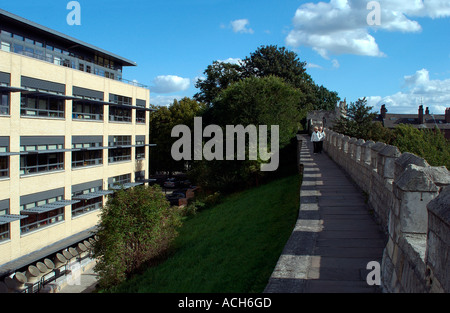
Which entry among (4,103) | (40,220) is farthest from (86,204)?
(4,103)

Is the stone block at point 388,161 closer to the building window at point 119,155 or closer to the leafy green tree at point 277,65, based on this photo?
the building window at point 119,155

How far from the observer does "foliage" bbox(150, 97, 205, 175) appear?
5088 centimetres

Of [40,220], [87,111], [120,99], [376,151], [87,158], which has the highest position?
[120,99]

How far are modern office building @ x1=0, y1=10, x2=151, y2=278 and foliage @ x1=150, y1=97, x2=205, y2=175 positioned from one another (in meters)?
13.2

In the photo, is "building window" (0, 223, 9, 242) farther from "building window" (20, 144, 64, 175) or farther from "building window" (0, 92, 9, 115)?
"building window" (0, 92, 9, 115)

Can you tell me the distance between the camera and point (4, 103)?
2248cm

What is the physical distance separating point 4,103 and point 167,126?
29.6 meters

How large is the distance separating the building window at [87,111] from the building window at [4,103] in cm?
652

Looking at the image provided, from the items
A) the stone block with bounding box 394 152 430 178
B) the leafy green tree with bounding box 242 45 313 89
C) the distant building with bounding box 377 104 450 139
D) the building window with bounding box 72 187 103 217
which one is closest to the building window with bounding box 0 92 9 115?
the building window with bounding box 72 187 103 217

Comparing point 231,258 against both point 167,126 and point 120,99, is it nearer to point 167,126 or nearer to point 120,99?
point 120,99

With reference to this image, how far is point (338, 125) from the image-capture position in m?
28.5

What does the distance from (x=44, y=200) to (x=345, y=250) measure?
22.7 meters
